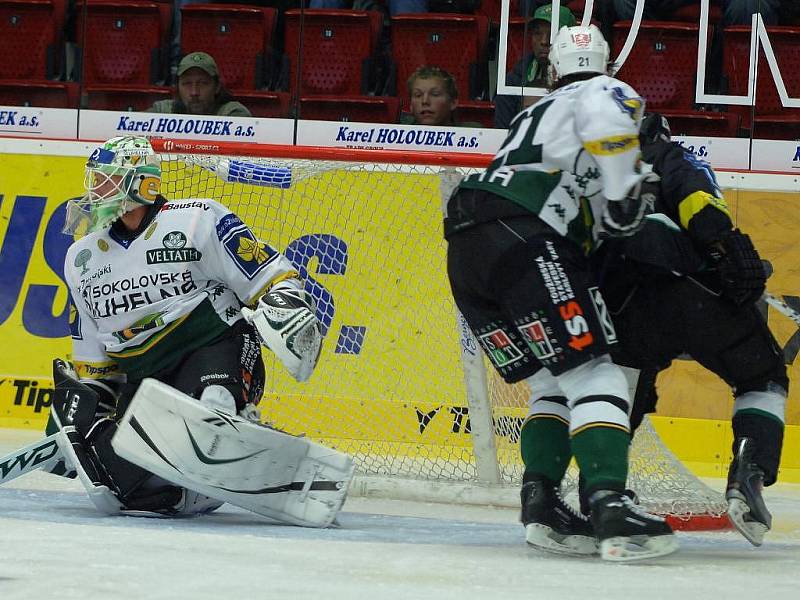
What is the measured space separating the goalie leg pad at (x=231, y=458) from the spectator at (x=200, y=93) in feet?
9.44

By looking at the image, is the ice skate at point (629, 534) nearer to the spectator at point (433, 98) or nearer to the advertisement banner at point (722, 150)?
the advertisement banner at point (722, 150)

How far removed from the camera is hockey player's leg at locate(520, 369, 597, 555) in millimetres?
2980

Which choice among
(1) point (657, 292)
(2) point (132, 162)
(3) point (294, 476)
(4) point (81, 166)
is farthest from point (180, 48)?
(1) point (657, 292)

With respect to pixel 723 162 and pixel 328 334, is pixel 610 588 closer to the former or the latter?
pixel 328 334

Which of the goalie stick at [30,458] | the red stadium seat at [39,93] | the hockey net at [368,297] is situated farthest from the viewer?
the red stadium seat at [39,93]

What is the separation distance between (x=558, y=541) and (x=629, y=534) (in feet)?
0.99

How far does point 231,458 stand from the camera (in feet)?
11.0

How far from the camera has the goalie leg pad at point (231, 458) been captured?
10.9 ft

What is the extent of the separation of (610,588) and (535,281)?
731 mm

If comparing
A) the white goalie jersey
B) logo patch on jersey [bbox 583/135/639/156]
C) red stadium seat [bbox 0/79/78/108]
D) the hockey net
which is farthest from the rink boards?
logo patch on jersey [bbox 583/135/639/156]

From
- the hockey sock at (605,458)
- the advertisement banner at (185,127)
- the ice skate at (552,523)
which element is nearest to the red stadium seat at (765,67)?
the advertisement banner at (185,127)

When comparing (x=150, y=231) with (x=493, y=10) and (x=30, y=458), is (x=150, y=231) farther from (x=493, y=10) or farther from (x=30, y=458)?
(x=493, y=10)

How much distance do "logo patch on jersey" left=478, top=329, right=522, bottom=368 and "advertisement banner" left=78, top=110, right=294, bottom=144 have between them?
3.14 m

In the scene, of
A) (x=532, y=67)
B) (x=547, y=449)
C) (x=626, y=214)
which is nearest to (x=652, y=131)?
(x=626, y=214)
